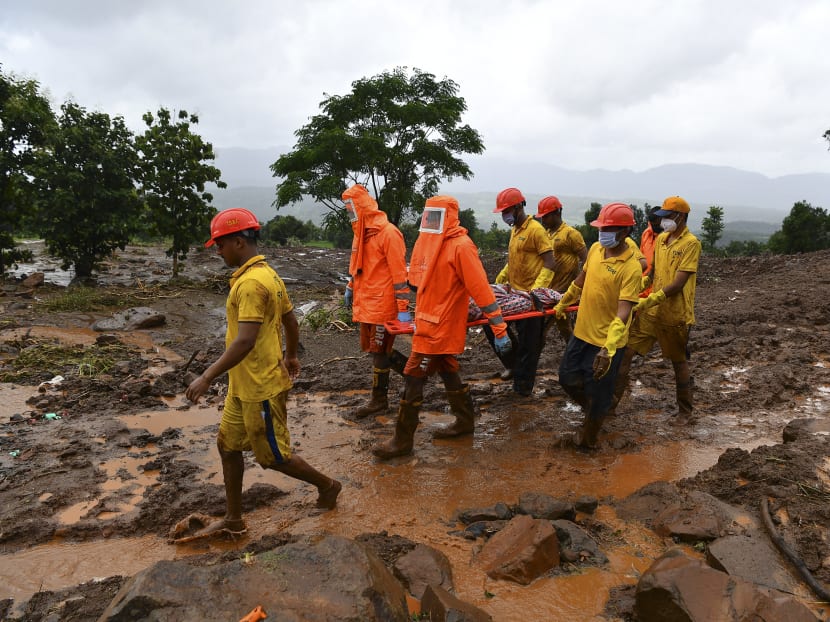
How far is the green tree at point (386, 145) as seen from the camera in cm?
1925

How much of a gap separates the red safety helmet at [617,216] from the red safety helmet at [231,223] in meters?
2.43

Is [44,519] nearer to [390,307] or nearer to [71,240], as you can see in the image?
[390,307]

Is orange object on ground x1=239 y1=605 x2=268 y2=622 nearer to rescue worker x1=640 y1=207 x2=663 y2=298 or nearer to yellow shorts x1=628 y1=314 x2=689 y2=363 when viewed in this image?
yellow shorts x1=628 y1=314 x2=689 y2=363

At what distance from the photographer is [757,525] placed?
331 cm

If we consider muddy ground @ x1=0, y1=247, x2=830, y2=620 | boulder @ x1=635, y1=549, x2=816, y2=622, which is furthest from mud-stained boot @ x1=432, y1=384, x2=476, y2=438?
boulder @ x1=635, y1=549, x2=816, y2=622

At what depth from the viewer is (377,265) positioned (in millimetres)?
5301

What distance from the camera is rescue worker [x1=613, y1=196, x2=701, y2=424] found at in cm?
484

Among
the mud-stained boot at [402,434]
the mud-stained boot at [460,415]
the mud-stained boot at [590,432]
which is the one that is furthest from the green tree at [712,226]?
the mud-stained boot at [402,434]

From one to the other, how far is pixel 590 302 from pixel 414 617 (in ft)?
8.87

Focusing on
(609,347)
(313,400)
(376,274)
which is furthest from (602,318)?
(313,400)

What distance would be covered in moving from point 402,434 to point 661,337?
2499 mm

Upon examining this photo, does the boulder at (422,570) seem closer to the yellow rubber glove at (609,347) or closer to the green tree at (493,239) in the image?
the yellow rubber glove at (609,347)

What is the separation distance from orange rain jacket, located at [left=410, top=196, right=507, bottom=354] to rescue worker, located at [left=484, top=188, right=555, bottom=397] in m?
1.36

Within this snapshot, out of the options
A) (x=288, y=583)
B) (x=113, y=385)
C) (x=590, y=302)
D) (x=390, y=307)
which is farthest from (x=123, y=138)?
(x=288, y=583)
